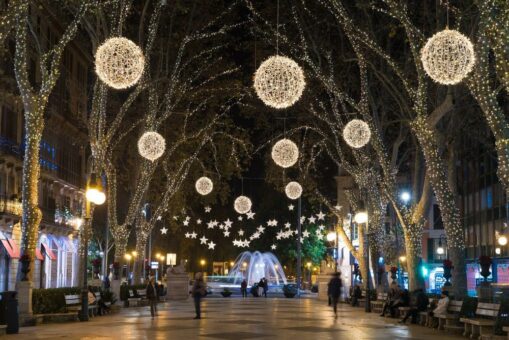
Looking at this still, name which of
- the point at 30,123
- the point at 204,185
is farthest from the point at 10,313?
the point at 204,185

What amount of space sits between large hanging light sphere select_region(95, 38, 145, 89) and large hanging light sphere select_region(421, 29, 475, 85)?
8.37 metres

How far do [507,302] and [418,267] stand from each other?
37.9ft

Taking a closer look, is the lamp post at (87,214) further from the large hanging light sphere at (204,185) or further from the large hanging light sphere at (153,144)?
the large hanging light sphere at (204,185)

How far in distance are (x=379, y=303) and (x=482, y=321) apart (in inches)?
573

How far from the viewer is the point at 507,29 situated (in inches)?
698

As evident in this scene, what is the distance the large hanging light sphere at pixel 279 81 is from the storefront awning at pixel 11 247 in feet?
80.5

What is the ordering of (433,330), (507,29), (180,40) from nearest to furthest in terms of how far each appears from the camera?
(507,29)
(433,330)
(180,40)

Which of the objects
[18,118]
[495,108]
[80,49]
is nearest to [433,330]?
[495,108]

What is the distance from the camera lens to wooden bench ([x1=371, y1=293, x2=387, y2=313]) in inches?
1321

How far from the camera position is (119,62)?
22.4 m

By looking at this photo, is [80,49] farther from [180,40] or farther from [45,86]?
[45,86]

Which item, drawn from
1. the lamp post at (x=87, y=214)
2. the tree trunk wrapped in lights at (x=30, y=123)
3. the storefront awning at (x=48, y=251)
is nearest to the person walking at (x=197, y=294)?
the lamp post at (x=87, y=214)

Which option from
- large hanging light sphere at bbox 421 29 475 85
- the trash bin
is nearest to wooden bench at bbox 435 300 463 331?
large hanging light sphere at bbox 421 29 475 85

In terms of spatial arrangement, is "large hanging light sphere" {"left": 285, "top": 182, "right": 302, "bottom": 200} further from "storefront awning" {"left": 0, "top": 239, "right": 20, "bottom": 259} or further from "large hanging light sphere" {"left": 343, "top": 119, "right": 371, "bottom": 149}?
"storefront awning" {"left": 0, "top": 239, "right": 20, "bottom": 259}
